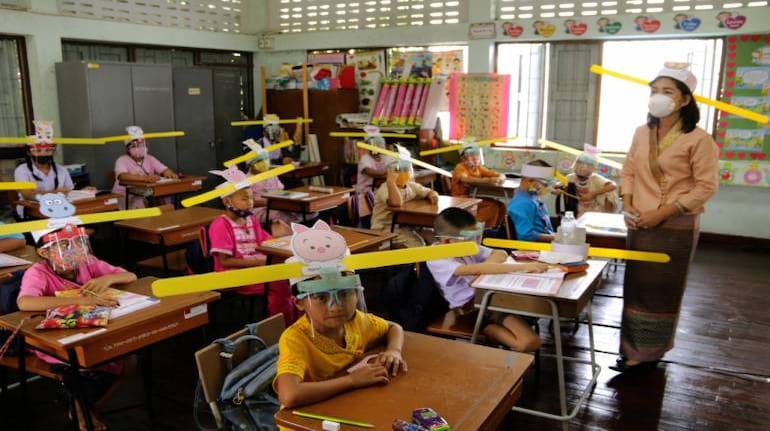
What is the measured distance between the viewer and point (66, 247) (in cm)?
267

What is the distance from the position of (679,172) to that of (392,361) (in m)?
2.11

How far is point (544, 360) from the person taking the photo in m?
3.80

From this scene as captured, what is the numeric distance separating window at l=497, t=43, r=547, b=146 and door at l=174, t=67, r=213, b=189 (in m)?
3.78

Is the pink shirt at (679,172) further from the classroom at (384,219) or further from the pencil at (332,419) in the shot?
the pencil at (332,419)

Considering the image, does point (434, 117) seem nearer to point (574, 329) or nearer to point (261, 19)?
point (261, 19)

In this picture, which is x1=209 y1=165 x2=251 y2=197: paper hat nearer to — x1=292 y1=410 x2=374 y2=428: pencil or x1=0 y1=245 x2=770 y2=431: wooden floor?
x1=0 y1=245 x2=770 y2=431: wooden floor

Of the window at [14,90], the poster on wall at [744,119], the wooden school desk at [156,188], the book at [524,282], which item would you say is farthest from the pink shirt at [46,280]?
the poster on wall at [744,119]

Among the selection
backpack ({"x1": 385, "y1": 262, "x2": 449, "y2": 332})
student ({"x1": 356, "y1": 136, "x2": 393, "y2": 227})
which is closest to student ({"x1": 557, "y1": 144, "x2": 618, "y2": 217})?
student ({"x1": 356, "y1": 136, "x2": 393, "y2": 227})

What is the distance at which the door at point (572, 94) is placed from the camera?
24.2 feet

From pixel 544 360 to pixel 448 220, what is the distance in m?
1.28

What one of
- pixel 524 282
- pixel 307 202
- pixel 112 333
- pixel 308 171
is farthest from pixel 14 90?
pixel 524 282

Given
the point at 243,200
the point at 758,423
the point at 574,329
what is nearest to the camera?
the point at 758,423

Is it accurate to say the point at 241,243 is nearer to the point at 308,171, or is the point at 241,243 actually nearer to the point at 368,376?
the point at 368,376

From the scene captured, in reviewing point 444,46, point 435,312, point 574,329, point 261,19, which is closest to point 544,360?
point 574,329
